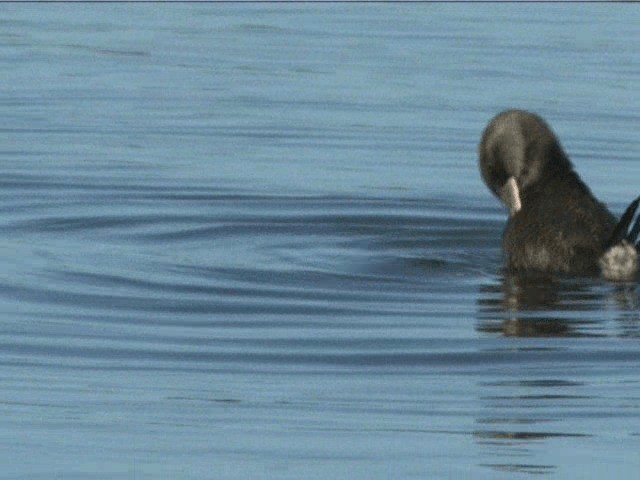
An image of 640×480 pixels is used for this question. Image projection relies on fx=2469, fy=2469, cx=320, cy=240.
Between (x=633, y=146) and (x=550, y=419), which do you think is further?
(x=633, y=146)

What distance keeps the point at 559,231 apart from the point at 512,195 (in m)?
0.71

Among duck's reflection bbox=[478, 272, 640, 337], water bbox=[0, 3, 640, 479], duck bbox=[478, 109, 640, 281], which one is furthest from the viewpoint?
duck bbox=[478, 109, 640, 281]

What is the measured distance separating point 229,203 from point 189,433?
6.67 meters

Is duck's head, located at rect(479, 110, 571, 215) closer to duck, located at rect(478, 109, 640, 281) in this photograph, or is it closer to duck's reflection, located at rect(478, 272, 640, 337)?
duck, located at rect(478, 109, 640, 281)

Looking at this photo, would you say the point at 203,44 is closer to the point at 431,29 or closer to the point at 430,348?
the point at 431,29

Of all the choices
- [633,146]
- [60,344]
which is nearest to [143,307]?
[60,344]

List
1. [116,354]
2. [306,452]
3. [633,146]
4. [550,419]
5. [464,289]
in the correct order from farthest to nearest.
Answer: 1. [633,146]
2. [464,289]
3. [116,354]
4. [550,419]
5. [306,452]

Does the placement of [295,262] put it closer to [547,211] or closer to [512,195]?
[512,195]

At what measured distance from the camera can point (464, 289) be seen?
12.4 metres

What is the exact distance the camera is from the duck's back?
1217 centimetres

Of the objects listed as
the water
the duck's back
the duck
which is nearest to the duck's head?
the duck

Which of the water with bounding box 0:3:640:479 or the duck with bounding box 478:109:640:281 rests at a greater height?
the duck with bounding box 478:109:640:281

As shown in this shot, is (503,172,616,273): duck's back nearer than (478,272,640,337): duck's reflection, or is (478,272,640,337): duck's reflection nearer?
(478,272,640,337): duck's reflection

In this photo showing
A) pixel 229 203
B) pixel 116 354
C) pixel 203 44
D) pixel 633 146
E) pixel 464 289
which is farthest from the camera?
pixel 203 44
